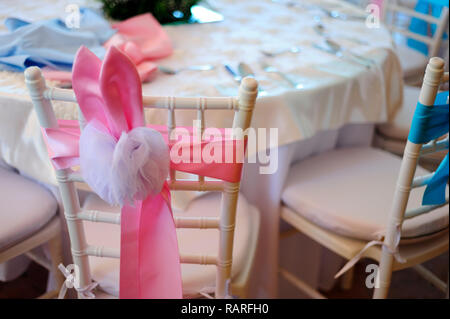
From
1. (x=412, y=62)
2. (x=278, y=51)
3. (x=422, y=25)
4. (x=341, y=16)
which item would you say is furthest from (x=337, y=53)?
(x=422, y=25)

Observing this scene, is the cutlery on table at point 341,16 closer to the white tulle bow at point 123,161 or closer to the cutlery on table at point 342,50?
the cutlery on table at point 342,50

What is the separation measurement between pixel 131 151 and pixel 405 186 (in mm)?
629

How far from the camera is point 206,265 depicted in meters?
1.07

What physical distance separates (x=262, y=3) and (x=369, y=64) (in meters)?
0.64

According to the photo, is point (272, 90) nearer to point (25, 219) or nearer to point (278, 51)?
point (278, 51)

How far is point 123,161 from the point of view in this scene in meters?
0.70

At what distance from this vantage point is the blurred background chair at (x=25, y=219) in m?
1.11

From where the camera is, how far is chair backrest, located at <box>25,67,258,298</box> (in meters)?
0.76

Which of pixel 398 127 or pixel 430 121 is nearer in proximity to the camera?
pixel 430 121

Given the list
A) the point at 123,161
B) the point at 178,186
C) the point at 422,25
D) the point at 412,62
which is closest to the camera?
the point at 123,161

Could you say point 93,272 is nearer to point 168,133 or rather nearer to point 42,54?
point 168,133

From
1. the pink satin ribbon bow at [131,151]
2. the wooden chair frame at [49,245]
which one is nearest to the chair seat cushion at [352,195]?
the pink satin ribbon bow at [131,151]

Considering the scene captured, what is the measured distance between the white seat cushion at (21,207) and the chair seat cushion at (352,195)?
0.63 meters
